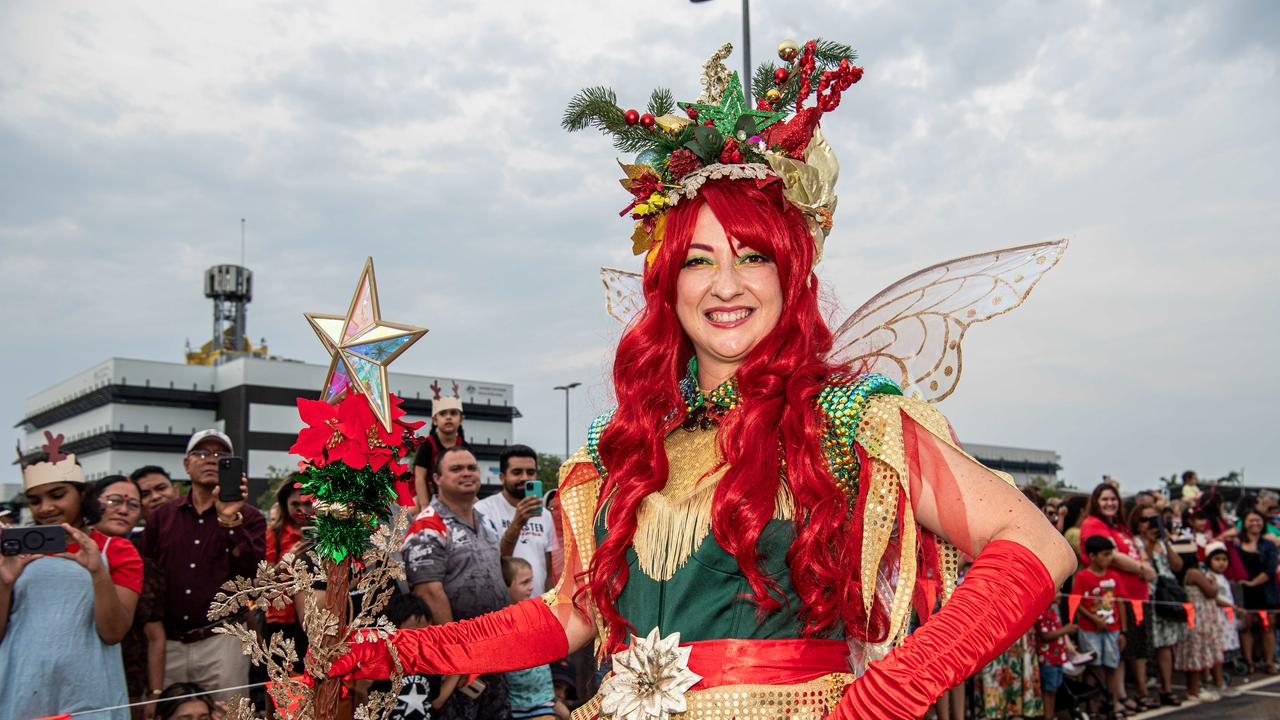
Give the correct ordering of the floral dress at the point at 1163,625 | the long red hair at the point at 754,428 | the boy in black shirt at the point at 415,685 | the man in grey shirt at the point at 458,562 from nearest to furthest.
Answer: the long red hair at the point at 754,428 < the boy in black shirt at the point at 415,685 < the man in grey shirt at the point at 458,562 < the floral dress at the point at 1163,625

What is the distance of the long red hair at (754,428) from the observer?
2012 millimetres

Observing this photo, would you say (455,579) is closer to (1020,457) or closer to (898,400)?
(898,400)

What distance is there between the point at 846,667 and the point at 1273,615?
1077 cm

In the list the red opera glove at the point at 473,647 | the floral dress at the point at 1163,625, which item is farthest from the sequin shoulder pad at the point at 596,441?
the floral dress at the point at 1163,625

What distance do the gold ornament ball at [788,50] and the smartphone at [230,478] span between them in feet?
12.0

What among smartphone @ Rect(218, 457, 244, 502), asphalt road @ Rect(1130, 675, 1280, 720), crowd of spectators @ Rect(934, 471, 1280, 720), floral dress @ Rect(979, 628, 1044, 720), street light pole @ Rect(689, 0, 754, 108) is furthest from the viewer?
asphalt road @ Rect(1130, 675, 1280, 720)

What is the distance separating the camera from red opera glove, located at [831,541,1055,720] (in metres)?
1.66

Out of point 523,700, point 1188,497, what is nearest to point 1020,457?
point 1188,497

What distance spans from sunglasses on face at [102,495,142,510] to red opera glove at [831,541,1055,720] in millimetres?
4263

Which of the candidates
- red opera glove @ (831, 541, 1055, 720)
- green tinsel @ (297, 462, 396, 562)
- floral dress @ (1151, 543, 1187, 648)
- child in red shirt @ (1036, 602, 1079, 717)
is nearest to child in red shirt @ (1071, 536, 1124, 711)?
child in red shirt @ (1036, 602, 1079, 717)

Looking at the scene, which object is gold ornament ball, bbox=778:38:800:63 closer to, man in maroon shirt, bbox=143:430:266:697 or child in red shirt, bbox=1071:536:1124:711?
man in maroon shirt, bbox=143:430:266:697

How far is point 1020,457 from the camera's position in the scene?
75.4m

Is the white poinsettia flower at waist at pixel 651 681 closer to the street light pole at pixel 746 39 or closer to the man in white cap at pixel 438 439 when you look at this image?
the street light pole at pixel 746 39

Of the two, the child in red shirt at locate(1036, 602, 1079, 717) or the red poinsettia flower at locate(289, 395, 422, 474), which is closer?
the red poinsettia flower at locate(289, 395, 422, 474)
